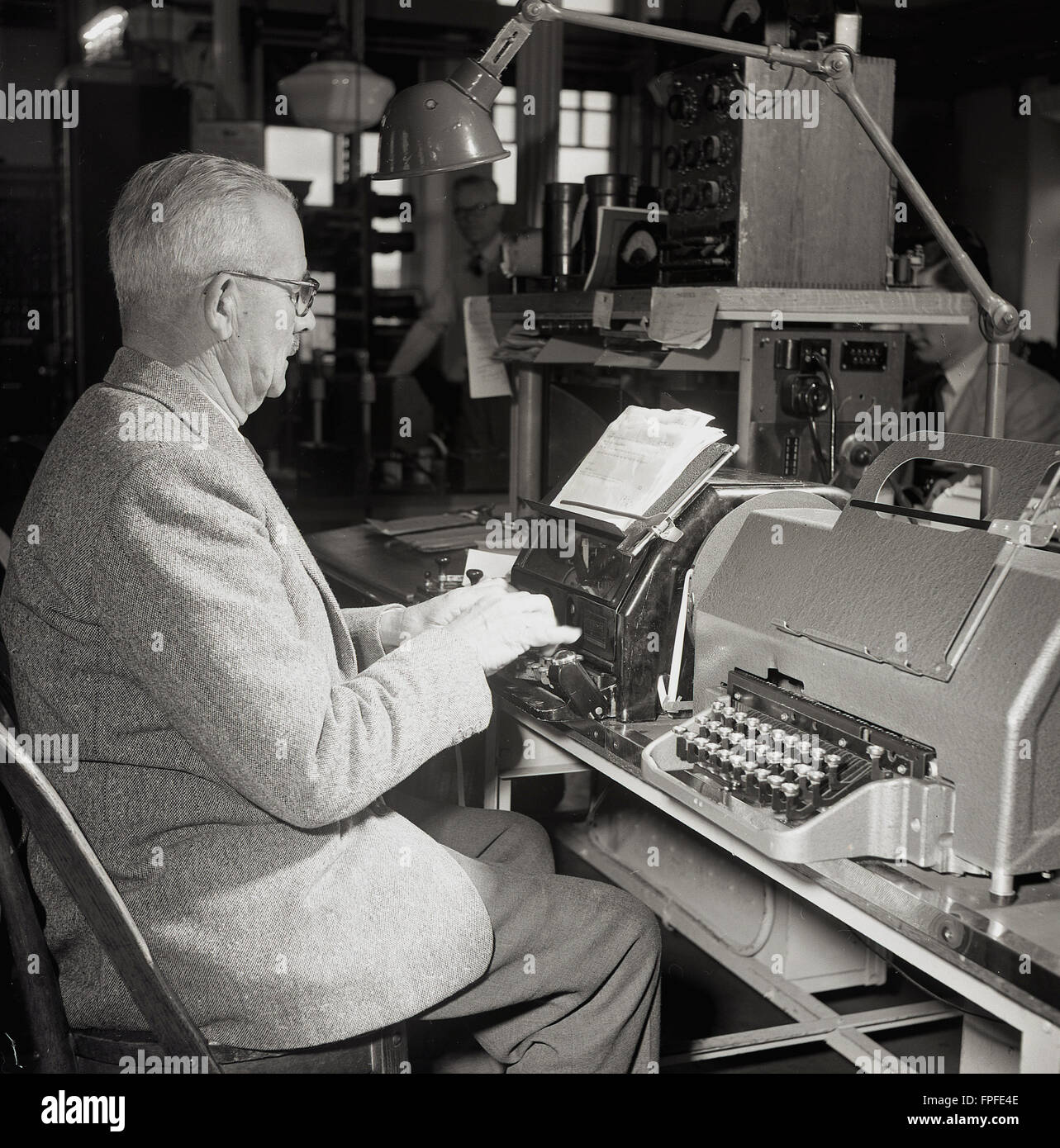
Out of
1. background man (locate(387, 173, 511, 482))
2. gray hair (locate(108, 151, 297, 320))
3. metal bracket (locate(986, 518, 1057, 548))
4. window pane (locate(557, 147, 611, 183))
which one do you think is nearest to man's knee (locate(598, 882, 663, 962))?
metal bracket (locate(986, 518, 1057, 548))

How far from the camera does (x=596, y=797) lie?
355 centimetres

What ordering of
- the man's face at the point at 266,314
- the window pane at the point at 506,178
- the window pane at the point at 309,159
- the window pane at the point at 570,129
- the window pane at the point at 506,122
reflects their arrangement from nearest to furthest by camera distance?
the man's face at the point at 266,314 → the window pane at the point at 309,159 → the window pane at the point at 506,178 → the window pane at the point at 506,122 → the window pane at the point at 570,129

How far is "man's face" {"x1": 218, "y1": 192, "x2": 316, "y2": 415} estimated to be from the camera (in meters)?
1.59

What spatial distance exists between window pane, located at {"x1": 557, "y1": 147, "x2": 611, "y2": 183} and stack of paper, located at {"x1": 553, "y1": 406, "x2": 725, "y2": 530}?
258 inches

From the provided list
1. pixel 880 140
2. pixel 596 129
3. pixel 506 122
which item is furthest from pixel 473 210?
pixel 880 140

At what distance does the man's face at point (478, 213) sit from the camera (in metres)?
5.80

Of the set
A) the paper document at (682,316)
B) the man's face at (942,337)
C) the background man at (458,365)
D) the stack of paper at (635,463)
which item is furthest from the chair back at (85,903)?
the background man at (458,365)

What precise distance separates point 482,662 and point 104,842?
0.50 m

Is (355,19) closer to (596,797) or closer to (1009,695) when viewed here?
(596,797)

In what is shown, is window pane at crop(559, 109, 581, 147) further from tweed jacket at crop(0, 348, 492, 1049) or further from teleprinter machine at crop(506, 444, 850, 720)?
tweed jacket at crop(0, 348, 492, 1049)

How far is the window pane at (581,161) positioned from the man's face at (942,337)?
14.5 ft

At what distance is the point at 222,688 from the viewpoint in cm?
135

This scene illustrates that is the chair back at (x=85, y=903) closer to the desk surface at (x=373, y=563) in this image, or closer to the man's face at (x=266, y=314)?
the man's face at (x=266, y=314)

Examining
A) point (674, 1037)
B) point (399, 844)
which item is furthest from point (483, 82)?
point (674, 1037)
